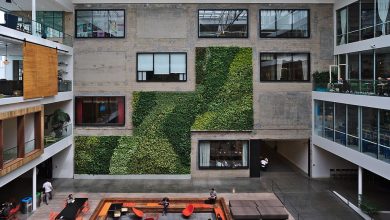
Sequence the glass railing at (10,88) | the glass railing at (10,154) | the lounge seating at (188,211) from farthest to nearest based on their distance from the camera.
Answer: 1. the lounge seating at (188,211)
2. the glass railing at (10,88)
3. the glass railing at (10,154)

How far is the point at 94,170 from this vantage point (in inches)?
1055

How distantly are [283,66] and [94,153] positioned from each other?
1408cm

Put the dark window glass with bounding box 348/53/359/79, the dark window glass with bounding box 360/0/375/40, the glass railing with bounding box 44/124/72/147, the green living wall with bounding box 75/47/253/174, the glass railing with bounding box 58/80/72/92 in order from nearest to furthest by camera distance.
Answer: the dark window glass with bounding box 360/0/375/40
the glass railing with bounding box 44/124/72/147
the dark window glass with bounding box 348/53/359/79
the glass railing with bounding box 58/80/72/92
the green living wall with bounding box 75/47/253/174

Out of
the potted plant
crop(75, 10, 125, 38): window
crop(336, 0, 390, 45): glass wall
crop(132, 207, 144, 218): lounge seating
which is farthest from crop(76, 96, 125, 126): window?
crop(336, 0, 390, 45): glass wall

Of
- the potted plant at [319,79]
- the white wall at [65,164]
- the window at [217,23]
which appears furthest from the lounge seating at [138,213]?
the potted plant at [319,79]

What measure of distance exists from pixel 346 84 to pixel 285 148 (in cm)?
1162

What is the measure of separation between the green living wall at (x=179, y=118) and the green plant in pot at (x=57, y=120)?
2.37 m

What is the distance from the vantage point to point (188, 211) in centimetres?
1966

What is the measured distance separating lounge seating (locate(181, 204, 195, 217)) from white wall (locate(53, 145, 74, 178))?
10411 mm

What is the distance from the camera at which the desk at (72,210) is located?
1769 centimetres

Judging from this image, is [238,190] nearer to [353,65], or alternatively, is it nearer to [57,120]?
[353,65]

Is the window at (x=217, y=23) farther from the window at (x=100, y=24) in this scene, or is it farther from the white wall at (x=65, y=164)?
the white wall at (x=65, y=164)

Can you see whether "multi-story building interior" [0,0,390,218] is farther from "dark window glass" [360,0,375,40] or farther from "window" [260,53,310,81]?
"dark window glass" [360,0,375,40]

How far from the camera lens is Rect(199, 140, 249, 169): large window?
27.0m
